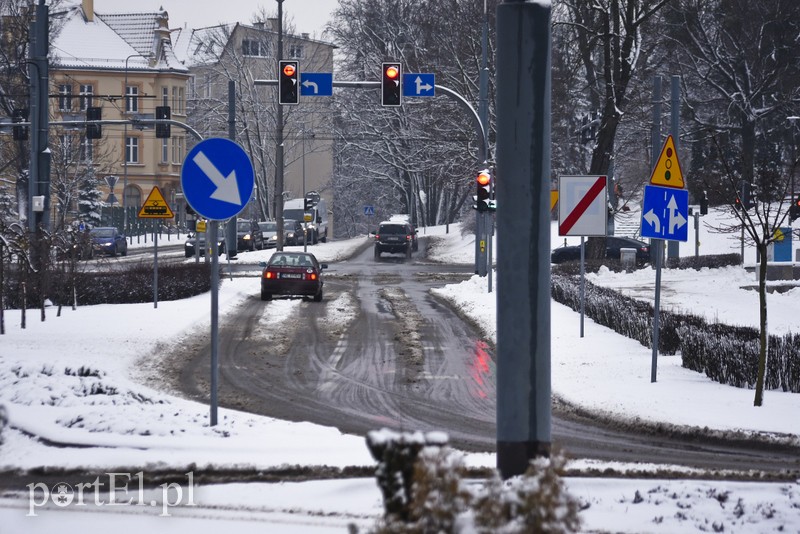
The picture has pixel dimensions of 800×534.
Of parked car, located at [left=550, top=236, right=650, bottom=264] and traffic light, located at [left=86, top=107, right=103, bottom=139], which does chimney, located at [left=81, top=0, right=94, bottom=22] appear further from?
parked car, located at [left=550, top=236, right=650, bottom=264]

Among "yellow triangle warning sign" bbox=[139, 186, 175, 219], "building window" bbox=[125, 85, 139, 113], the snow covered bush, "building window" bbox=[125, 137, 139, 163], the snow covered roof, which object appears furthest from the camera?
"building window" bbox=[125, 137, 139, 163]

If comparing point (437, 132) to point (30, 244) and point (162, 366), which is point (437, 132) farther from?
point (162, 366)

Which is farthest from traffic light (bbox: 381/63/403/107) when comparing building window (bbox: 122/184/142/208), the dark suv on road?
building window (bbox: 122/184/142/208)

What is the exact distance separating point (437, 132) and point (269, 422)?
45987 millimetres

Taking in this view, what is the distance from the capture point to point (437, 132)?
5647 cm

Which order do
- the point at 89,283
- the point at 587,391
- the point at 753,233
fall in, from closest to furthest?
1. the point at 753,233
2. the point at 587,391
3. the point at 89,283

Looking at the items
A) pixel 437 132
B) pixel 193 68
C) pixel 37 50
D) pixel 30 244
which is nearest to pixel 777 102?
pixel 437 132

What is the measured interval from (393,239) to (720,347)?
149 ft

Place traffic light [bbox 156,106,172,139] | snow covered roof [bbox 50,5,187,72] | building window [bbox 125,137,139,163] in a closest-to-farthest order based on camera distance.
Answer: traffic light [bbox 156,106,172,139] → snow covered roof [bbox 50,5,187,72] → building window [bbox 125,137,139,163]

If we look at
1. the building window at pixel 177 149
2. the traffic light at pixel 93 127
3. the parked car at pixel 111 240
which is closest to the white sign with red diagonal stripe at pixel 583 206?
the traffic light at pixel 93 127

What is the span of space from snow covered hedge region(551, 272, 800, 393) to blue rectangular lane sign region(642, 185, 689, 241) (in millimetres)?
1537

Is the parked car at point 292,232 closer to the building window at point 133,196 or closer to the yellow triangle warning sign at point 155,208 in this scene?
the building window at point 133,196

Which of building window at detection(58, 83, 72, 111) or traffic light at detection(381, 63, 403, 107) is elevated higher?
building window at detection(58, 83, 72, 111)

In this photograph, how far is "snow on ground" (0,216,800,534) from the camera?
6.73 meters
